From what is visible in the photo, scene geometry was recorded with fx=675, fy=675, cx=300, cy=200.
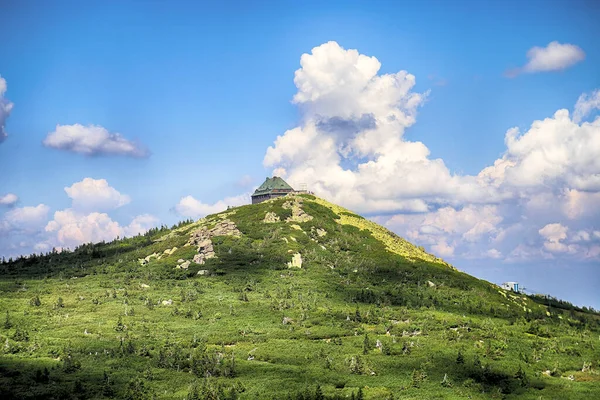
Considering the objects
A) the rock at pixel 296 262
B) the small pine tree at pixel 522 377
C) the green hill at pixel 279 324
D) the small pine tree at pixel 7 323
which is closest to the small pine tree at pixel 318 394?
the green hill at pixel 279 324

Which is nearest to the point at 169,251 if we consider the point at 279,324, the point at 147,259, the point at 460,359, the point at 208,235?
the point at 147,259

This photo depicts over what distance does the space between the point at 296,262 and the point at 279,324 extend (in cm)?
4281

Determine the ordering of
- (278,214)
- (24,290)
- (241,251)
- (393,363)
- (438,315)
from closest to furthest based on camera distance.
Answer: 1. (393,363)
2. (438,315)
3. (24,290)
4. (241,251)
5. (278,214)

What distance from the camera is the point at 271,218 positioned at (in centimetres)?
19138

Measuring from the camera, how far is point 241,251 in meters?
169

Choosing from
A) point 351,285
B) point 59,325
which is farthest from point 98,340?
point 351,285

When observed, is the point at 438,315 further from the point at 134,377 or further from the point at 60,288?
the point at 60,288

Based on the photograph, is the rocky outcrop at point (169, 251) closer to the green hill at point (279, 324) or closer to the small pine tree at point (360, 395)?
the green hill at point (279, 324)

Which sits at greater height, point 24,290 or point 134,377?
point 24,290

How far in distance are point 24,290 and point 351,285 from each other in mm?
71117

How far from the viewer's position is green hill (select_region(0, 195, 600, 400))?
87688mm

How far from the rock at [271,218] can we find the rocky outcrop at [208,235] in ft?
32.6

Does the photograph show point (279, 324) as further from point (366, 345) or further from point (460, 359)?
point (460, 359)

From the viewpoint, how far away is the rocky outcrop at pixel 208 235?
166m
